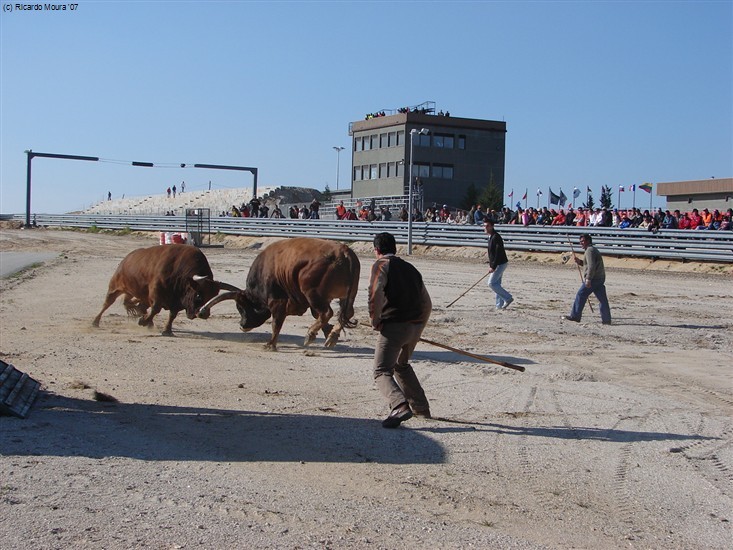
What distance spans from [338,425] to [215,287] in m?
6.51

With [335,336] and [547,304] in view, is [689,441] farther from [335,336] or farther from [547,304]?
[547,304]

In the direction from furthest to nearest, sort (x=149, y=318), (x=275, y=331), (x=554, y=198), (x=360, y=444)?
1. (x=554, y=198)
2. (x=149, y=318)
3. (x=275, y=331)
4. (x=360, y=444)

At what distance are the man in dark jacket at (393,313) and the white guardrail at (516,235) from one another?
68.0 feet

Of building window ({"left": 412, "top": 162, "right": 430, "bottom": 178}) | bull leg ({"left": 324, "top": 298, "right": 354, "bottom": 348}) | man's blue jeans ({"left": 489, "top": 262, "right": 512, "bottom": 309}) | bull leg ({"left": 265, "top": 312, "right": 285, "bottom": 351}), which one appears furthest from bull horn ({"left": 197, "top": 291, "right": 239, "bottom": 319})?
building window ({"left": 412, "top": 162, "right": 430, "bottom": 178})

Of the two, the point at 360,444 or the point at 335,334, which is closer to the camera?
the point at 360,444

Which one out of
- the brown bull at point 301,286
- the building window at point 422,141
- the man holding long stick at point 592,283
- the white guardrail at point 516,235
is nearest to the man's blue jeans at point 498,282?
the man holding long stick at point 592,283

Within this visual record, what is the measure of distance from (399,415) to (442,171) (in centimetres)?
6147

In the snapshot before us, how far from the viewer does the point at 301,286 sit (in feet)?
42.0

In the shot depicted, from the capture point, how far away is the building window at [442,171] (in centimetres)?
6788

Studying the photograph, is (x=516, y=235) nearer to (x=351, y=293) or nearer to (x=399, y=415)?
(x=351, y=293)

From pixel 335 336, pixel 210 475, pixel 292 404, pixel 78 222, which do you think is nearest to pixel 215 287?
pixel 335 336

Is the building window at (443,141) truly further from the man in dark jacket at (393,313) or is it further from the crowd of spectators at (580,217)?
the man in dark jacket at (393,313)

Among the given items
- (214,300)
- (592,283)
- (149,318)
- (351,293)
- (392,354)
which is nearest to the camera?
(392,354)

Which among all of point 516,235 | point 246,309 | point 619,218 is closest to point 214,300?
point 246,309
